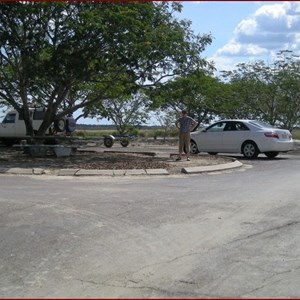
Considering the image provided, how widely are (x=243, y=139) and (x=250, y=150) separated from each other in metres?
0.50

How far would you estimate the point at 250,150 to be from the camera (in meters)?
19.4

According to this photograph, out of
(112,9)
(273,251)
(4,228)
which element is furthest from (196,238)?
(112,9)

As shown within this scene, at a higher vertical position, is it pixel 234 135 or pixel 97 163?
pixel 234 135

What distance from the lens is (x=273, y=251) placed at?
20.2 ft

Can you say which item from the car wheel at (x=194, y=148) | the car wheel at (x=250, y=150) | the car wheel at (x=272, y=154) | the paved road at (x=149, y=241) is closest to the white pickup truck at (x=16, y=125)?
the car wheel at (x=194, y=148)

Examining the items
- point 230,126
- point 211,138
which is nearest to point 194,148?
point 211,138

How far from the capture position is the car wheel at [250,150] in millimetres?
19219

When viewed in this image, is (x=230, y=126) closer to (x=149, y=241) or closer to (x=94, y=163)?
(x=94, y=163)

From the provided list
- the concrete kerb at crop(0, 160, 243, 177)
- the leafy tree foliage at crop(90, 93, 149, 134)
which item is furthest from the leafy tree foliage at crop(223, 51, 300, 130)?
the concrete kerb at crop(0, 160, 243, 177)

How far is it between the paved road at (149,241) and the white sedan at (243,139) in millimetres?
8074

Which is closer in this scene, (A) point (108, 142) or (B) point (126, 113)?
(A) point (108, 142)

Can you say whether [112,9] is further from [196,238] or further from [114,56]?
[196,238]

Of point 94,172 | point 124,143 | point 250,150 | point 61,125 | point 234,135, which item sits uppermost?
point 61,125

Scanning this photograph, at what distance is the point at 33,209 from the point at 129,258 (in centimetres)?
302
